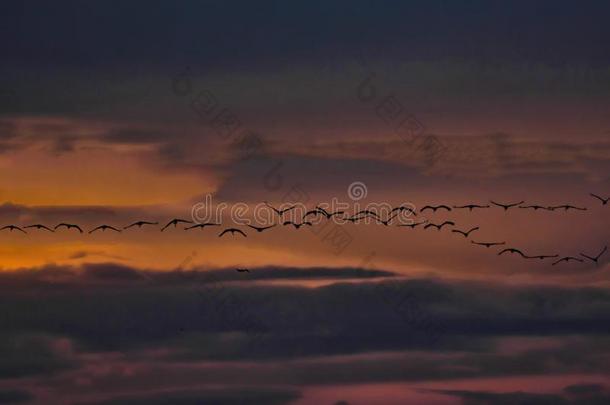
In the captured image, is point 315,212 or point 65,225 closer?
point 315,212

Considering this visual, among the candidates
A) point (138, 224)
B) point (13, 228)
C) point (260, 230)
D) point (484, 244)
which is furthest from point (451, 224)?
point (13, 228)

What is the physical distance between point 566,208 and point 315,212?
19.2 meters

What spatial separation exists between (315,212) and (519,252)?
21002 millimetres

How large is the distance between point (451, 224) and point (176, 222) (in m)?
21.3

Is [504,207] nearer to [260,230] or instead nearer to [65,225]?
[260,230]

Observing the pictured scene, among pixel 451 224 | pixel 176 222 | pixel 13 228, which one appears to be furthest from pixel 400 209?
pixel 13 228

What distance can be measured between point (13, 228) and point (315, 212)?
2464cm

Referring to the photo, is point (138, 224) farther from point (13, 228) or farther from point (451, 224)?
point (451, 224)

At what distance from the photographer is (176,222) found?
477 ft

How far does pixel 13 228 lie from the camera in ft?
484

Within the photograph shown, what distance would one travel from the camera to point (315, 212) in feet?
451

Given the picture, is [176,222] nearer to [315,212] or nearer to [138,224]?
[138,224]

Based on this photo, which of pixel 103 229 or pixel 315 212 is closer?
pixel 315 212

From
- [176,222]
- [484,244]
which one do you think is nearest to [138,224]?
[176,222]
